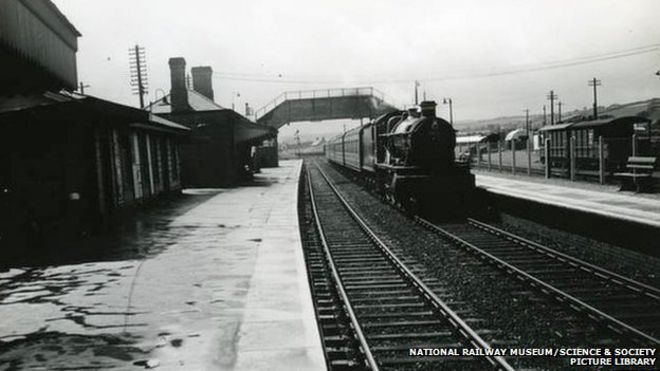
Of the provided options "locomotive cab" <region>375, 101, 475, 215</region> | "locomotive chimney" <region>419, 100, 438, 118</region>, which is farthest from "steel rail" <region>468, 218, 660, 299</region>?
"locomotive chimney" <region>419, 100, 438, 118</region>

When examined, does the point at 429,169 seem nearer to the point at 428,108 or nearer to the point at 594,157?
the point at 428,108

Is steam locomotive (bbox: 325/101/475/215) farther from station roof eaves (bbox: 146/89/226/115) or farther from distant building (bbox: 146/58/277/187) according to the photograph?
station roof eaves (bbox: 146/89/226/115)

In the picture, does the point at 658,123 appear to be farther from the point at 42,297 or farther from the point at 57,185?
the point at 42,297

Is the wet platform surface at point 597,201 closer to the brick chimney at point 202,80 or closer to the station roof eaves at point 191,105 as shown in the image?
the station roof eaves at point 191,105

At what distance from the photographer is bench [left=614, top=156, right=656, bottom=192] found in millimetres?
16266

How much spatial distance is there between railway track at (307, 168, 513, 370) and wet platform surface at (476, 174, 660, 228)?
4845 millimetres

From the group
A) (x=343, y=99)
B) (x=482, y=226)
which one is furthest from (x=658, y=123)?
(x=482, y=226)

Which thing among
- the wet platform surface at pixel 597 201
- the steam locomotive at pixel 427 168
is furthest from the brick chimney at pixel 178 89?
the wet platform surface at pixel 597 201

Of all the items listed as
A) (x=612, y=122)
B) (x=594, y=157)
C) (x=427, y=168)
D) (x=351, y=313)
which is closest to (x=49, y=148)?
(x=427, y=168)

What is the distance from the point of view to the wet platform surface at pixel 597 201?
1169cm

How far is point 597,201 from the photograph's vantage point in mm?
14773

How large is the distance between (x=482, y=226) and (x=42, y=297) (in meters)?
9.52

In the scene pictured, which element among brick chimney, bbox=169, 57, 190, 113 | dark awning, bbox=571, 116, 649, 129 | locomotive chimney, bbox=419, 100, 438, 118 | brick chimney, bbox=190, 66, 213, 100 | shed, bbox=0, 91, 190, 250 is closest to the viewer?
shed, bbox=0, 91, 190, 250

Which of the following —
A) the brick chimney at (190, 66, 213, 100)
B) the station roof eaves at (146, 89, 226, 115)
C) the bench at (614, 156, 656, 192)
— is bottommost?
the bench at (614, 156, 656, 192)
